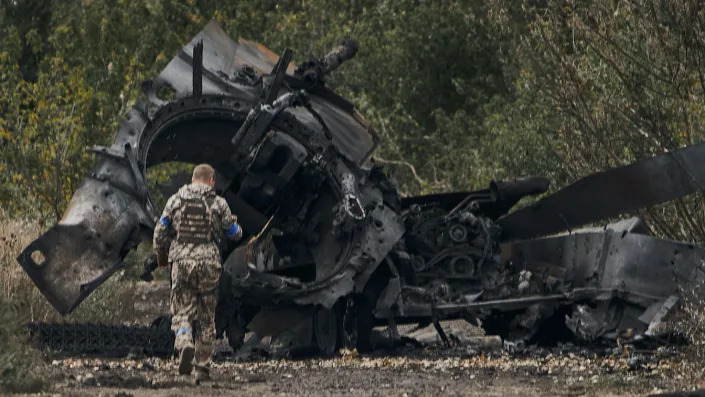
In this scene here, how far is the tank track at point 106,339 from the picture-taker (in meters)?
19.2

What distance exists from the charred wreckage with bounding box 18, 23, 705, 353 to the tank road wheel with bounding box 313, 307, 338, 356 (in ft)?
0.05

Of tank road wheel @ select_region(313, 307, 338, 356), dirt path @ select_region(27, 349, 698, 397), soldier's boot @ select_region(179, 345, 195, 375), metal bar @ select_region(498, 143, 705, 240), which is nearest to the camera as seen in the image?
dirt path @ select_region(27, 349, 698, 397)

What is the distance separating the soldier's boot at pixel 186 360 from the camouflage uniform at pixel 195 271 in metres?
0.05

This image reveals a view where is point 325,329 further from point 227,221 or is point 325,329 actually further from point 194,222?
point 194,222

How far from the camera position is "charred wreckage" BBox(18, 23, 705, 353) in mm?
19219

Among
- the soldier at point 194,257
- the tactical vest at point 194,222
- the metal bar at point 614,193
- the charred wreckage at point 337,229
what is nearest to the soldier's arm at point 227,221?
the soldier at point 194,257

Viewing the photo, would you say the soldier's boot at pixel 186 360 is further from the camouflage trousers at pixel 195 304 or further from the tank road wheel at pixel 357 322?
the tank road wheel at pixel 357 322

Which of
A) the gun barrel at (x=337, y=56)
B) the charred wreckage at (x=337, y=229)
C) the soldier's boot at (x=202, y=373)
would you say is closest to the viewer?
the soldier's boot at (x=202, y=373)

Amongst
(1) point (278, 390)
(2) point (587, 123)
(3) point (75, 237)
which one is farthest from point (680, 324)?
(2) point (587, 123)

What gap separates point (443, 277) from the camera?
805 inches

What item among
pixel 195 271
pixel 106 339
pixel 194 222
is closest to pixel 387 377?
pixel 195 271

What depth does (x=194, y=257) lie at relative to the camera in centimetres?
1564

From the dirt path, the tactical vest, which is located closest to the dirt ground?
the dirt path

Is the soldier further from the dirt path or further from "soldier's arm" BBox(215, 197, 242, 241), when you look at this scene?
the dirt path
